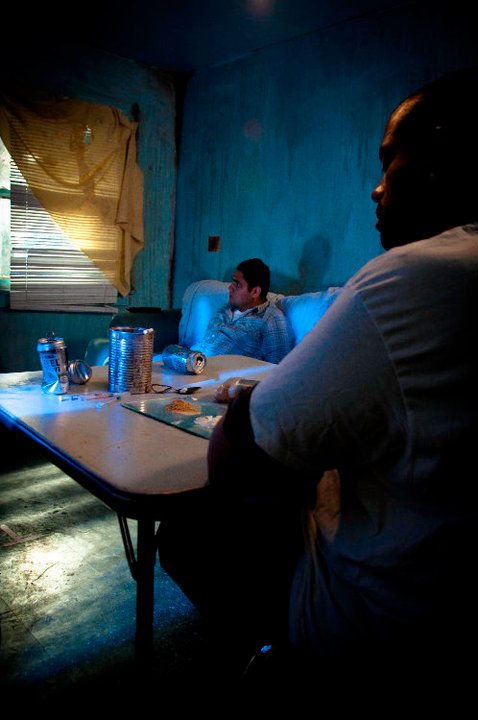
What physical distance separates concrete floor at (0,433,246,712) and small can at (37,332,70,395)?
18 centimetres

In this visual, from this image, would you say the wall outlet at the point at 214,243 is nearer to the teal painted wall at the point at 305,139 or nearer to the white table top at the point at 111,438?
the teal painted wall at the point at 305,139

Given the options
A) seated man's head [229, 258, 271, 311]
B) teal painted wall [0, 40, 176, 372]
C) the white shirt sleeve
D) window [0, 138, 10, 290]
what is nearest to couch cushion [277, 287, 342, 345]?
seated man's head [229, 258, 271, 311]

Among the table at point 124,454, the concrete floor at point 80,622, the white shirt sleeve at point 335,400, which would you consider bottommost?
the concrete floor at point 80,622

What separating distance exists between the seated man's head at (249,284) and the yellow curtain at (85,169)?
146 cm

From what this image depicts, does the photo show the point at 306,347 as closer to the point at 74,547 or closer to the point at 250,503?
the point at 250,503

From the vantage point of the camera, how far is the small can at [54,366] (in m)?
1.36

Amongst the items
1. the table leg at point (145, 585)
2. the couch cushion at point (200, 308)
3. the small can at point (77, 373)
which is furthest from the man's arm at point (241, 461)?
the couch cushion at point (200, 308)

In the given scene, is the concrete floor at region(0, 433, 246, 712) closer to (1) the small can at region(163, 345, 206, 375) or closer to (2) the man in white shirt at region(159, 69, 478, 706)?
(2) the man in white shirt at region(159, 69, 478, 706)

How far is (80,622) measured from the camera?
5.16ft

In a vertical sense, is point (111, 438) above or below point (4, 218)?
below

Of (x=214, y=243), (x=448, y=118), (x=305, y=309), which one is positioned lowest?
(x=305, y=309)

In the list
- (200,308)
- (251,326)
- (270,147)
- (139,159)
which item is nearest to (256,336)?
(251,326)

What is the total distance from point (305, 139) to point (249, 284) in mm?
1167

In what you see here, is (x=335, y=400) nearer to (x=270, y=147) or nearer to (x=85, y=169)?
(x=270, y=147)
